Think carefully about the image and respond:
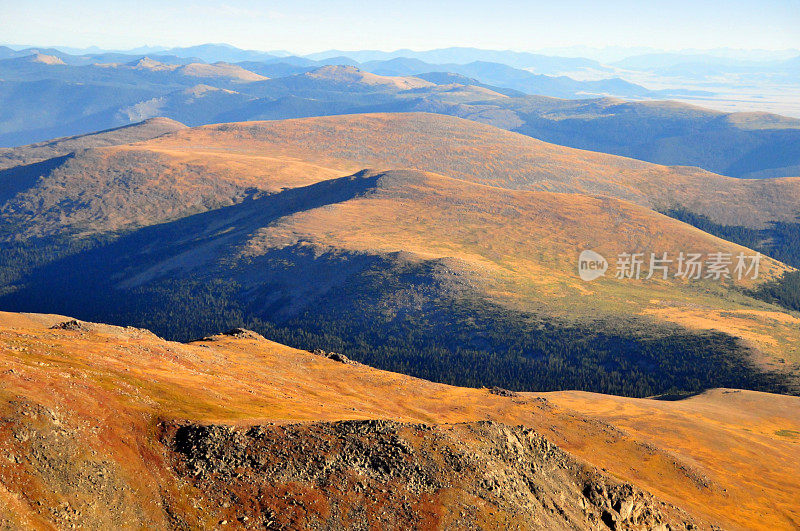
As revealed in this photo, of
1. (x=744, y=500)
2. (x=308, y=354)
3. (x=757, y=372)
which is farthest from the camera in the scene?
(x=757, y=372)

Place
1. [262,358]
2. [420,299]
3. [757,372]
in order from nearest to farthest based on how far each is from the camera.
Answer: [262,358]
[757,372]
[420,299]

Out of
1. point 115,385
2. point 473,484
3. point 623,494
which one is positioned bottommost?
point 623,494

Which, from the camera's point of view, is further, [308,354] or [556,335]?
[556,335]

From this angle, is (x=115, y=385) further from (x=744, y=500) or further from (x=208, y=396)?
(x=744, y=500)

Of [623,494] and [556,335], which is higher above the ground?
[623,494]

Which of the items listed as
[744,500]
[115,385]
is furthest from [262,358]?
[744,500]

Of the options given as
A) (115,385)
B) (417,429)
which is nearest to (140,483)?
(115,385)
